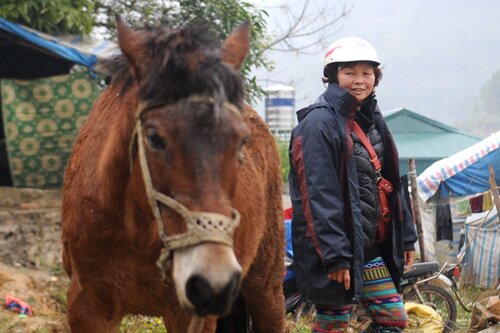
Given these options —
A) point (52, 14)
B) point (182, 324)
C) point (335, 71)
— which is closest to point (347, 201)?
point (335, 71)

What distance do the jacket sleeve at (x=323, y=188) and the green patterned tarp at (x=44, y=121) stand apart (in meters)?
5.53

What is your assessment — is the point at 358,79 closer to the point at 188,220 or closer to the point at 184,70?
the point at 184,70

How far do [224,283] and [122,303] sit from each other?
1.40 m

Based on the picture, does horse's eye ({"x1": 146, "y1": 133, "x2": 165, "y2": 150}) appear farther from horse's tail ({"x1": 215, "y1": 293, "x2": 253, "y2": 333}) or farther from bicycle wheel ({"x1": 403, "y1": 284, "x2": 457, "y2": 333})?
bicycle wheel ({"x1": 403, "y1": 284, "x2": 457, "y2": 333})

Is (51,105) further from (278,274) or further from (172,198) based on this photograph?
(172,198)

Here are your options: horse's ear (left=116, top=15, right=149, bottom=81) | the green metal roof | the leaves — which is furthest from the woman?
the green metal roof

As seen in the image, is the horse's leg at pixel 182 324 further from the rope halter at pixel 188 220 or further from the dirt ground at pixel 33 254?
the dirt ground at pixel 33 254

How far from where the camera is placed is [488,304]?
7215 millimetres

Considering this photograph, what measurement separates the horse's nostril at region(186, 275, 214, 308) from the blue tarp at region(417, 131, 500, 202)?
41.5ft

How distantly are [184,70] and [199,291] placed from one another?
92 cm

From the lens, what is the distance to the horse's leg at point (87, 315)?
3457mm

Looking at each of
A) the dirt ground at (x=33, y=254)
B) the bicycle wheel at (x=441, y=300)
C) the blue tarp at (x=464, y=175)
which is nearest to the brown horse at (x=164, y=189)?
the dirt ground at (x=33, y=254)

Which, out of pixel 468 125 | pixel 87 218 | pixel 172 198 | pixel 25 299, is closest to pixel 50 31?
pixel 25 299

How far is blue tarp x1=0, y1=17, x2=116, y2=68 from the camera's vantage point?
26.3ft
